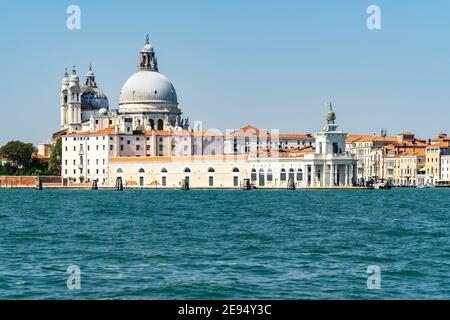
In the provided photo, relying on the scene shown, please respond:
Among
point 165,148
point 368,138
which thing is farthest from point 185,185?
point 368,138

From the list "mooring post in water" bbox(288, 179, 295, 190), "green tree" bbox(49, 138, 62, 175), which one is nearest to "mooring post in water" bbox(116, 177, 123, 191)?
"mooring post in water" bbox(288, 179, 295, 190)

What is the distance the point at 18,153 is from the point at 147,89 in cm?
1342

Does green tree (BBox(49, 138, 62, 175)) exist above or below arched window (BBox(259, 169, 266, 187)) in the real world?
above

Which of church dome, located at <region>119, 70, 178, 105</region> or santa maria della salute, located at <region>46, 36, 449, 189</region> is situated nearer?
santa maria della salute, located at <region>46, 36, 449, 189</region>

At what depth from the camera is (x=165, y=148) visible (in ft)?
283

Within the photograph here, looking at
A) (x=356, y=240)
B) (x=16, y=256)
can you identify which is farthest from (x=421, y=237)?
(x=16, y=256)

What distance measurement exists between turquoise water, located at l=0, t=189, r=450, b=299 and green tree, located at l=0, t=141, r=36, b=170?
61326 millimetres

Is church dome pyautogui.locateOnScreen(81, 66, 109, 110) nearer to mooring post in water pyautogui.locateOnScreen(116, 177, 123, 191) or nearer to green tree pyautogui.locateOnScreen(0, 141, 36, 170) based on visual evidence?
green tree pyautogui.locateOnScreen(0, 141, 36, 170)

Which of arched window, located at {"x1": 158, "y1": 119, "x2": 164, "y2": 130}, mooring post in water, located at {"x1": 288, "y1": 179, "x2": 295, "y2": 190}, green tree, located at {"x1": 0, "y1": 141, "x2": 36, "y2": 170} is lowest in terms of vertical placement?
mooring post in water, located at {"x1": 288, "y1": 179, "x2": 295, "y2": 190}

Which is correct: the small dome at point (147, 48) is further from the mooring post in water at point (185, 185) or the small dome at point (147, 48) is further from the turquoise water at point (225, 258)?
the turquoise water at point (225, 258)

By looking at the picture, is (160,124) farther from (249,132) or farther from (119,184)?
(119,184)

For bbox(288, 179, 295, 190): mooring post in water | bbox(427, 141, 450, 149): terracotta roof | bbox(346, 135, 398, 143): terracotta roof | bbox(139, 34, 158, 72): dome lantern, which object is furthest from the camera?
bbox(346, 135, 398, 143): terracotta roof

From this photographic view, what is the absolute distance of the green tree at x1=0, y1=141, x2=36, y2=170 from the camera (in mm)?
88438
